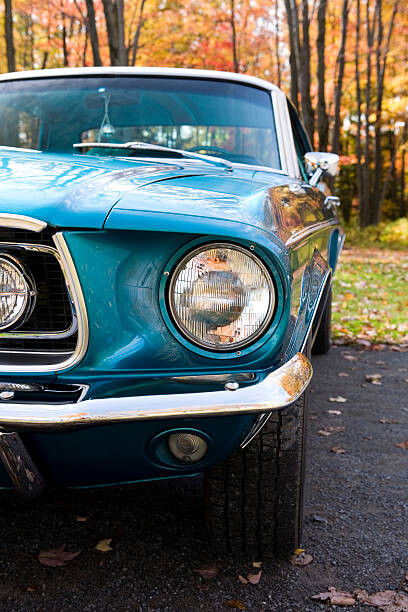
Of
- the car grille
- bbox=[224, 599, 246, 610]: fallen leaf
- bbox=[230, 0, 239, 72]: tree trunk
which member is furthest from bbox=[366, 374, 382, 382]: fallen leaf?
→ bbox=[230, 0, 239, 72]: tree trunk

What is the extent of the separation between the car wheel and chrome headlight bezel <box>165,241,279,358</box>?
0.28 metres

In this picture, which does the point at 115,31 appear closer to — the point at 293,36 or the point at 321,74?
the point at 321,74

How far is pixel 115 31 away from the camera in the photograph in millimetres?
10039

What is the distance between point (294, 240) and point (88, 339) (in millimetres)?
621

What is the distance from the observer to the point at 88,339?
1426 millimetres

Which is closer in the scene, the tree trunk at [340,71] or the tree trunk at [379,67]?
the tree trunk at [340,71]

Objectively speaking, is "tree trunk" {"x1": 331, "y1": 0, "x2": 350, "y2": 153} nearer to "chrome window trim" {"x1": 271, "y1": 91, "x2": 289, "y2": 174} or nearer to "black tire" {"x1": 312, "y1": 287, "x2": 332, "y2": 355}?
"black tire" {"x1": 312, "y1": 287, "x2": 332, "y2": 355}

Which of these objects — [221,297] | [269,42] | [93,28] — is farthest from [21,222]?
[269,42]

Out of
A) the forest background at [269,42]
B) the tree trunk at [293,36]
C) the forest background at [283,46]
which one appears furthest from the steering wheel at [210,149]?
the tree trunk at [293,36]

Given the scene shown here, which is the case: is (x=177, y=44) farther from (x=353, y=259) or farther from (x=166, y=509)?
(x=166, y=509)

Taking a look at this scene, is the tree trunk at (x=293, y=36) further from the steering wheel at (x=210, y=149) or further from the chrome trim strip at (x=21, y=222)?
the chrome trim strip at (x=21, y=222)

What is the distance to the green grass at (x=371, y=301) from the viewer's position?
Result: 546 cm

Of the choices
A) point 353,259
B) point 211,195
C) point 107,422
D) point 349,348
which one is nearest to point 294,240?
point 211,195

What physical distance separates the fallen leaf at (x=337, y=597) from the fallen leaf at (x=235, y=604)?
204 mm
